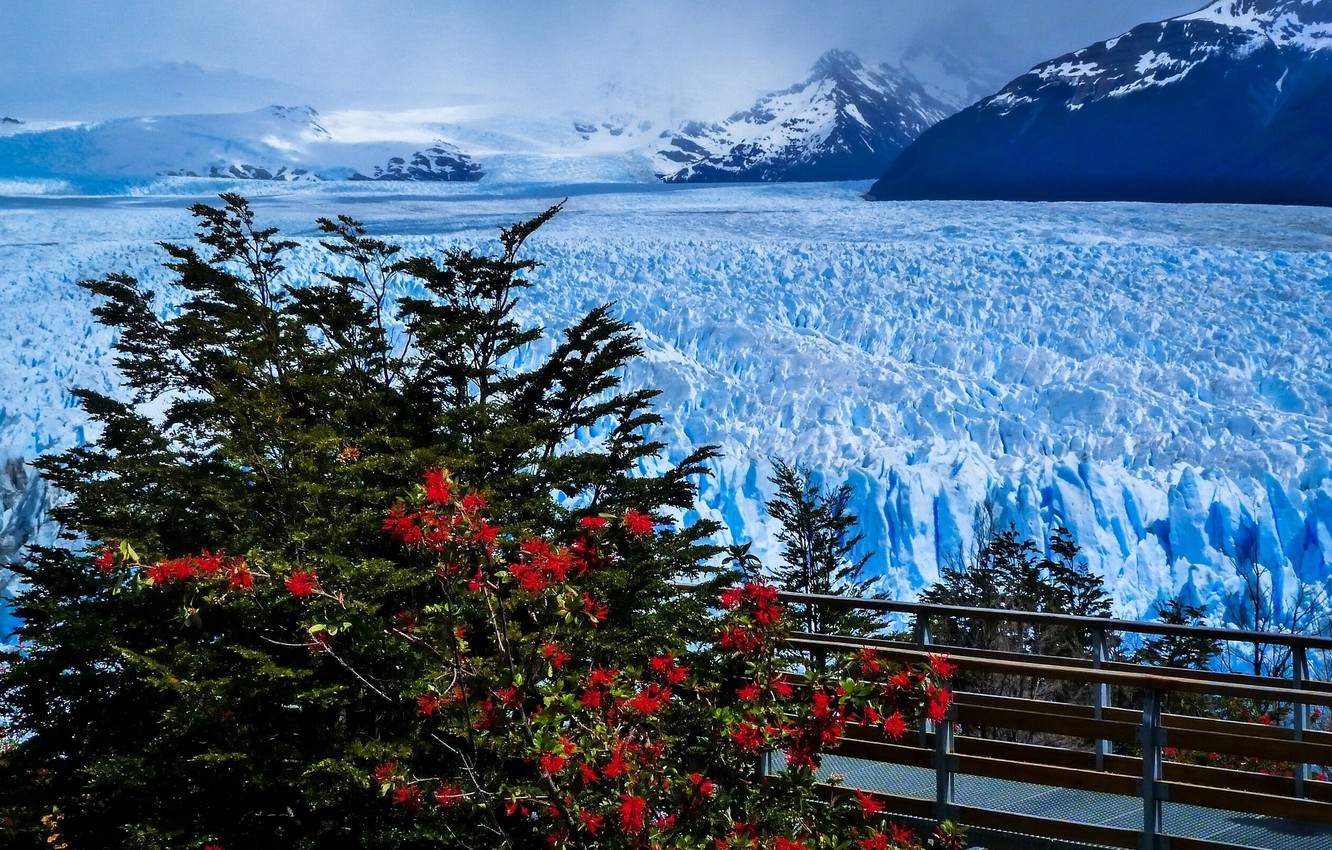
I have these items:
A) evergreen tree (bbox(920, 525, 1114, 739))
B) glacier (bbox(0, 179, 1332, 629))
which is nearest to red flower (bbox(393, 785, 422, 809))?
evergreen tree (bbox(920, 525, 1114, 739))

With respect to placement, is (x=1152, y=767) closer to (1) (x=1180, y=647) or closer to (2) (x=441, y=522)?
(2) (x=441, y=522)

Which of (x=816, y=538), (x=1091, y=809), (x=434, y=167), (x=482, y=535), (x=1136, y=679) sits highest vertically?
(x=434, y=167)

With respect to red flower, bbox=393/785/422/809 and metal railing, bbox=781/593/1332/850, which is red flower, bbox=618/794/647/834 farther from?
metal railing, bbox=781/593/1332/850

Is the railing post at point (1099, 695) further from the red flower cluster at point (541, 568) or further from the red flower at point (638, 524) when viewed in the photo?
the red flower cluster at point (541, 568)

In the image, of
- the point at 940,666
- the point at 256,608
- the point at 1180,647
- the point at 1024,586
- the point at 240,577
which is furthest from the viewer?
the point at 1024,586

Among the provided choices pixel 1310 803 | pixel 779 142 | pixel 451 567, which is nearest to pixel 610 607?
pixel 451 567

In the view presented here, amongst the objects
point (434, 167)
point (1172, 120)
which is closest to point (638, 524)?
point (1172, 120)

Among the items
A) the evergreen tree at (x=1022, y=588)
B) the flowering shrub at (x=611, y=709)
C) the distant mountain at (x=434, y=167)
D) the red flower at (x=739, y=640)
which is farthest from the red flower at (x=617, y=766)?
the distant mountain at (x=434, y=167)
